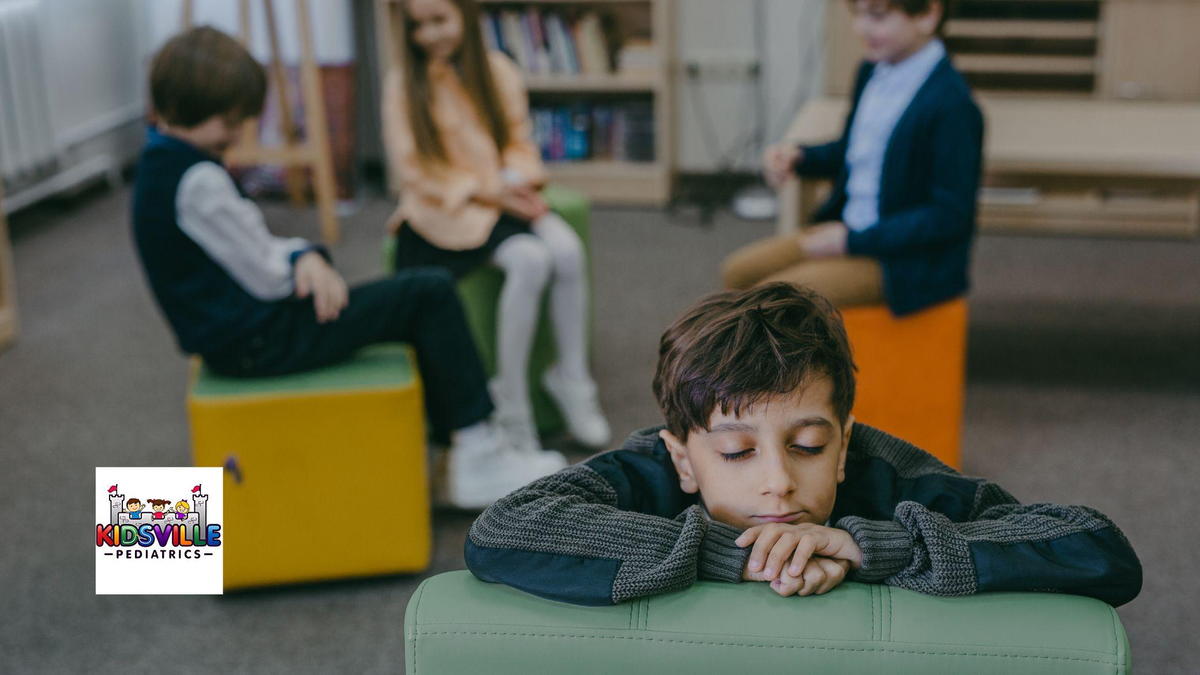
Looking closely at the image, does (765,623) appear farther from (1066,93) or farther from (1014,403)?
(1066,93)

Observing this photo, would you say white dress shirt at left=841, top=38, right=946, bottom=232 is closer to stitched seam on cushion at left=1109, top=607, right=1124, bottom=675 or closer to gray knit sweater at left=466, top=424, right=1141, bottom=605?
gray knit sweater at left=466, top=424, right=1141, bottom=605

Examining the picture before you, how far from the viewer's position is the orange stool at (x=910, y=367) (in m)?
2.36

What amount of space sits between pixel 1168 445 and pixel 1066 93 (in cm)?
181

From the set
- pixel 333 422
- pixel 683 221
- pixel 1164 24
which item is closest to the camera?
pixel 333 422

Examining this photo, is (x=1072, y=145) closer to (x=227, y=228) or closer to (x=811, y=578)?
(x=227, y=228)

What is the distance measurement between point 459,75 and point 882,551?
6.18 ft

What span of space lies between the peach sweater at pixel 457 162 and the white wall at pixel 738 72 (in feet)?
6.26

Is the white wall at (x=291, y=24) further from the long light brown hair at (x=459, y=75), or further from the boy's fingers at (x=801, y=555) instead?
the boy's fingers at (x=801, y=555)

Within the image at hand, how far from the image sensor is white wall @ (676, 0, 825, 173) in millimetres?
4570

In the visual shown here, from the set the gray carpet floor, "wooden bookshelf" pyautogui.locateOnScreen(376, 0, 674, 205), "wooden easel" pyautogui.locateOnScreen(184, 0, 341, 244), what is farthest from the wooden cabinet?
"wooden easel" pyautogui.locateOnScreen(184, 0, 341, 244)

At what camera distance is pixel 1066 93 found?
420cm

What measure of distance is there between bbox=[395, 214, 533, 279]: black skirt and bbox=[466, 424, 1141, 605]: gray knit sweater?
1.47 metres

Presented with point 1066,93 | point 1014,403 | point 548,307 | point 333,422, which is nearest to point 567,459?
point 548,307

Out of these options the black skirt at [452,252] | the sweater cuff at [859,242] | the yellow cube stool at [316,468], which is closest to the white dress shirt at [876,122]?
the sweater cuff at [859,242]
